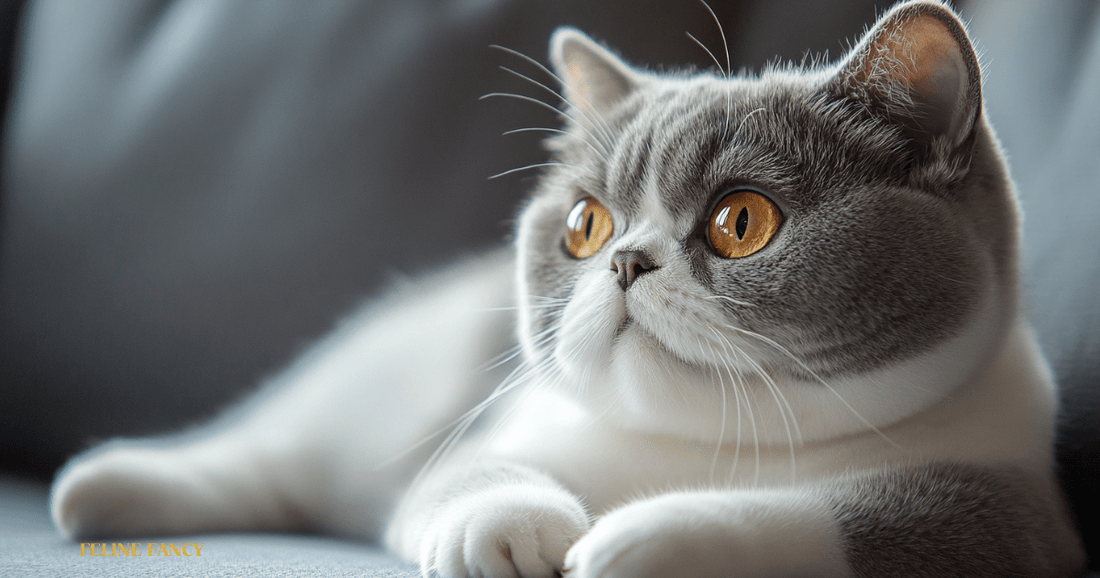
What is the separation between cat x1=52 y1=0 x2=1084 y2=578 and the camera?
2.02ft

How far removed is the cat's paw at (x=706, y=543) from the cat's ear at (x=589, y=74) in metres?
0.67

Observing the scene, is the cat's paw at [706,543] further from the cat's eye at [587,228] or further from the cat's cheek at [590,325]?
the cat's eye at [587,228]

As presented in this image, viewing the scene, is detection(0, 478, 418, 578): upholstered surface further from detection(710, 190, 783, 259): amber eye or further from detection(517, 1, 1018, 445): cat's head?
detection(710, 190, 783, 259): amber eye

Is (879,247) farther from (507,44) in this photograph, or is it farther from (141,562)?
(507,44)

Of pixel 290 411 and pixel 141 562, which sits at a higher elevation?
pixel 141 562

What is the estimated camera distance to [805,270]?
0.66 meters

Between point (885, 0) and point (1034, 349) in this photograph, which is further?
point (885, 0)

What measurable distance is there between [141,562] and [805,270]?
0.84 meters

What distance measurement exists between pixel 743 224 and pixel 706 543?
34 centimetres

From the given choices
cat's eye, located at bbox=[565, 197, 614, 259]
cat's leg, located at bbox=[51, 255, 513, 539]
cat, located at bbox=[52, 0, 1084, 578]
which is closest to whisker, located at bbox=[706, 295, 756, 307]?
cat, located at bbox=[52, 0, 1084, 578]

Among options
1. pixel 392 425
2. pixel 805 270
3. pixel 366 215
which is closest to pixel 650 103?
pixel 805 270

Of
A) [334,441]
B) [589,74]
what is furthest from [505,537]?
[334,441]

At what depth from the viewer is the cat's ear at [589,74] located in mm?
1063

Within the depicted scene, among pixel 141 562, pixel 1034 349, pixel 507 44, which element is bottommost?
pixel 141 562
